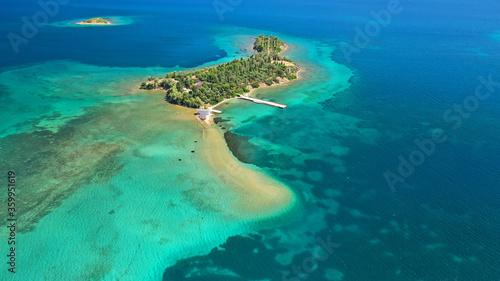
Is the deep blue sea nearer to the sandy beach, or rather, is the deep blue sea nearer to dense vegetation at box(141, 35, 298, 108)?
the sandy beach

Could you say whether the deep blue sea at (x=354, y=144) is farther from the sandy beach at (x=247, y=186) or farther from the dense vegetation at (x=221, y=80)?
the dense vegetation at (x=221, y=80)

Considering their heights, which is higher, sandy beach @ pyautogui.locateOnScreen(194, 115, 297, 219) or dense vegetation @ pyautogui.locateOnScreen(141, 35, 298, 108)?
dense vegetation @ pyautogui.locateOnScreen(141, 35, 298, 108)

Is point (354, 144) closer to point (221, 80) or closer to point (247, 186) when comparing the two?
point (247, 186)

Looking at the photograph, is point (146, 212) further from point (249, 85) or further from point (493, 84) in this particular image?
point (493, 84)

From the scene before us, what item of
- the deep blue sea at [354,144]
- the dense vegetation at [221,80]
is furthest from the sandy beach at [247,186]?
the dense vegetation at [221,80]

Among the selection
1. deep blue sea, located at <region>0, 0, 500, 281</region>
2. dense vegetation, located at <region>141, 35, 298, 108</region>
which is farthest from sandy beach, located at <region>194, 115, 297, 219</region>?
dense vegetation, located at <region>141, 35, 298, 108</region>

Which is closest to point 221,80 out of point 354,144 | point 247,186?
point 354,144

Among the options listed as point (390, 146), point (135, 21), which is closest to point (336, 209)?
point (390, 146)
